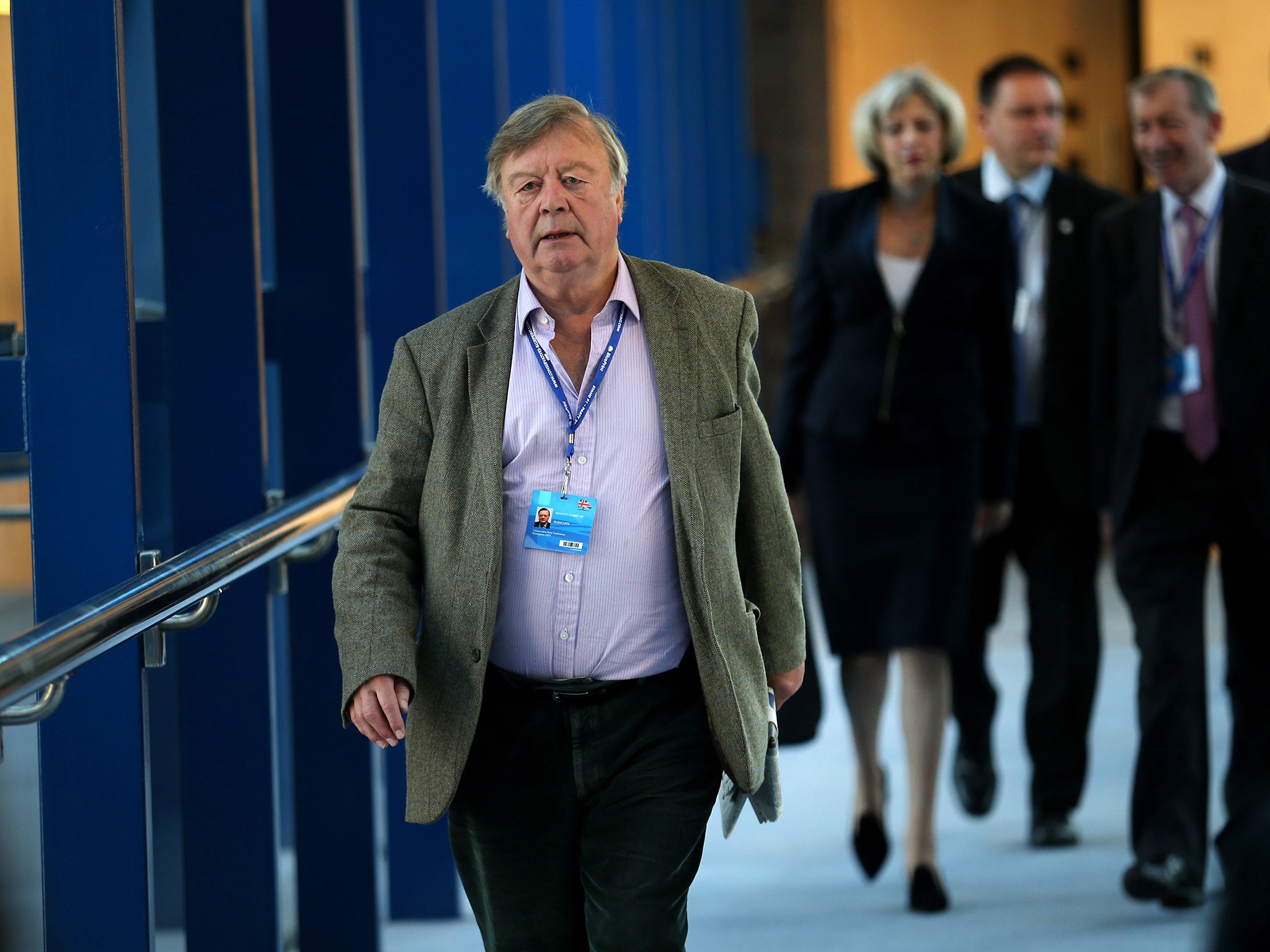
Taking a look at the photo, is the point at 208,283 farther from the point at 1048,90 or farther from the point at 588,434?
the point at 1048,90

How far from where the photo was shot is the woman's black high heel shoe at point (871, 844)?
4305mm

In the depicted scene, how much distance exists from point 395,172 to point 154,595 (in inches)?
73.5

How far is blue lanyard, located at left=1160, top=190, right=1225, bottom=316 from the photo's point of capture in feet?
13.5

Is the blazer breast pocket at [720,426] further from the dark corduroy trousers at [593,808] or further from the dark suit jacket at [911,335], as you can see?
the dark suit jacket at [911,335]

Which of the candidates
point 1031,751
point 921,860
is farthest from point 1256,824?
point 1031,751

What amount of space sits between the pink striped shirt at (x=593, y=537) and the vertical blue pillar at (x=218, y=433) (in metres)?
0.82

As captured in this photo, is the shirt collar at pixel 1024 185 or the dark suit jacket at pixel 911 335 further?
the shirt collar at pixel 1024 185

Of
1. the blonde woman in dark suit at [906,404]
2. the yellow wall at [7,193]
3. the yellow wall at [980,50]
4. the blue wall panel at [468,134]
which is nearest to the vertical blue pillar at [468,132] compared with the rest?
the blue wall panel at [468,134]

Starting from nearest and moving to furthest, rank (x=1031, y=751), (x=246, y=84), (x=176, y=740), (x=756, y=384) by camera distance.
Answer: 1. (x=756, y=384)
2. (x=246, y=84)
3. (x=176, y=740)
4. (x=1031, y=751)

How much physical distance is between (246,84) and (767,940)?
7.27 ft

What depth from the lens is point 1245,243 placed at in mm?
4078

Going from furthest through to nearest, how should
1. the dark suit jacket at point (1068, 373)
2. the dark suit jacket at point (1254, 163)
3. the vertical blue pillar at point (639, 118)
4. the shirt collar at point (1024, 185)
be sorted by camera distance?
the vertical blue pillar at point (639, 118) → the dark suit jacket at point (1254, 163) → the shirt collar at point (1024, 185) → the dark suit jacket at point (1068, 373)

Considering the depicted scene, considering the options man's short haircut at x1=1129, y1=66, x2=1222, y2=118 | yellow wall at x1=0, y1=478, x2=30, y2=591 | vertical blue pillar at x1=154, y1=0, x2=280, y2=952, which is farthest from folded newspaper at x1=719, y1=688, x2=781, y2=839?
yellow wall at x1=0, y1=478, x2=30, y2=591

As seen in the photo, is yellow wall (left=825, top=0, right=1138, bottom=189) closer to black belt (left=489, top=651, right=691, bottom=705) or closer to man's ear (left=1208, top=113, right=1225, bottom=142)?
man's ear (left=1208, top=113, right=1225, bottom=142)
